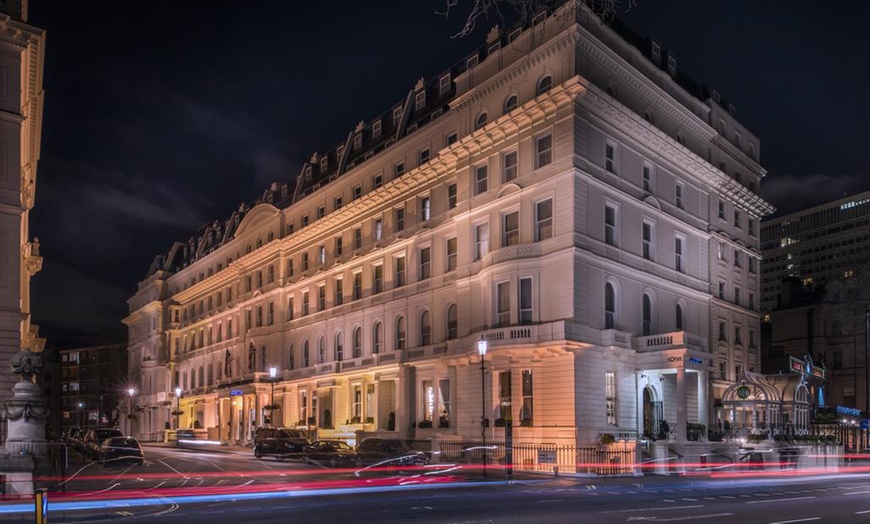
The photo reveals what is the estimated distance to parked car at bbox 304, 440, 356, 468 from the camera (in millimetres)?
37250

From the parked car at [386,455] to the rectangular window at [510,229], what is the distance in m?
11.8

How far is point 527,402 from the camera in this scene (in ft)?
128

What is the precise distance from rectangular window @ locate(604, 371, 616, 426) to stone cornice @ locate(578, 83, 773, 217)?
13.0 metres

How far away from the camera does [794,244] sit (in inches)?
6777

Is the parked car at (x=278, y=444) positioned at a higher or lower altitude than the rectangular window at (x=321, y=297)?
lower

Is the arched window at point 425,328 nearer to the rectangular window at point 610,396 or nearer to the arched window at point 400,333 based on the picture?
the arched window at point 400,333

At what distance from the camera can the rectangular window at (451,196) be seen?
4706cm

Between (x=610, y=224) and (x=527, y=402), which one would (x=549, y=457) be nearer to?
(x=527, y=402)

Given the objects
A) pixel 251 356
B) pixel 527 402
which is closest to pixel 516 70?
pixel 527 402

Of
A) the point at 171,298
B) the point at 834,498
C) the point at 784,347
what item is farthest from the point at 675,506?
the point at 171,298

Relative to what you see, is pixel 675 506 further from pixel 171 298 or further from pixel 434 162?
pixel 171 298

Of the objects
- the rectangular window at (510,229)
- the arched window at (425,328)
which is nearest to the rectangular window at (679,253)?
the rectangular window at (510,229)

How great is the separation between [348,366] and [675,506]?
37.0 metres

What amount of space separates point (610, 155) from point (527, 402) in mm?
13615
